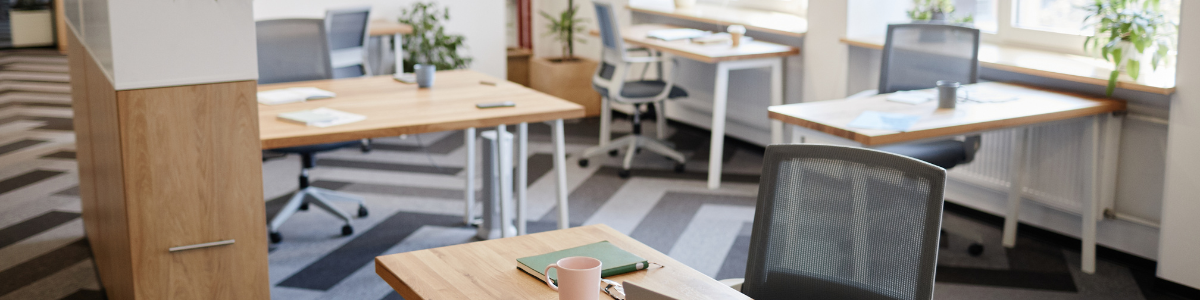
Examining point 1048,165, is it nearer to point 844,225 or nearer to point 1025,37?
point 1025,37

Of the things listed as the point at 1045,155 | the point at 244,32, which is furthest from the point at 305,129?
the point at 1045,155

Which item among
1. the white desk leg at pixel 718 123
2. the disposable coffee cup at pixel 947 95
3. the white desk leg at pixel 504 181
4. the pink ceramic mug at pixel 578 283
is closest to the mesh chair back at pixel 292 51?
the white desk leg at pixel 504 181

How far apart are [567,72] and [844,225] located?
4864mm

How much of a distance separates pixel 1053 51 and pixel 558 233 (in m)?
2.96

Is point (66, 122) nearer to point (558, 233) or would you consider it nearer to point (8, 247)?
point (8, 247)

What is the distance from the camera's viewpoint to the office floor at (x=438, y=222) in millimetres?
3340

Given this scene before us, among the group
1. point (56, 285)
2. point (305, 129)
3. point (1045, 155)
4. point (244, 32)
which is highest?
point (244, 32)

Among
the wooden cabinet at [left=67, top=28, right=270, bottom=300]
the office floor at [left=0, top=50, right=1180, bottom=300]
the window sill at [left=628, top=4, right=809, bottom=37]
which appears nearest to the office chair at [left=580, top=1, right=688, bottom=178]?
the office floor at [left=0, top=50, right=1180, bottom=300]

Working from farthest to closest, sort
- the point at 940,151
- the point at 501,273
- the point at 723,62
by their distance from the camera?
the point at 723,62
the point at 940,151
the point at 501,273

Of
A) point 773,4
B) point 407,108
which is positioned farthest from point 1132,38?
point 773,4

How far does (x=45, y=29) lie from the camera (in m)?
10.4

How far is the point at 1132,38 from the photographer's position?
10.6 feet

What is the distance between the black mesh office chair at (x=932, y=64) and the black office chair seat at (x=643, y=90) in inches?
57.9

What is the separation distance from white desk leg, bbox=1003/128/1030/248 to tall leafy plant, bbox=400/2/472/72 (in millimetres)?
3778
